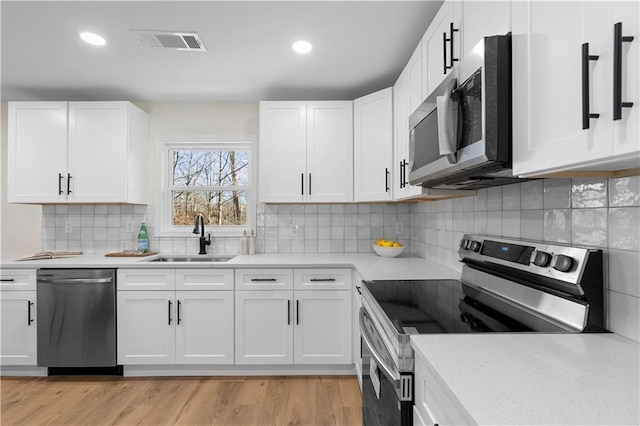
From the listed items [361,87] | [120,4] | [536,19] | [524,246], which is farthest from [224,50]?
[524,246]

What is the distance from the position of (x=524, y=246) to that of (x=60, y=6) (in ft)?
8.26

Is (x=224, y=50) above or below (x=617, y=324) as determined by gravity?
above

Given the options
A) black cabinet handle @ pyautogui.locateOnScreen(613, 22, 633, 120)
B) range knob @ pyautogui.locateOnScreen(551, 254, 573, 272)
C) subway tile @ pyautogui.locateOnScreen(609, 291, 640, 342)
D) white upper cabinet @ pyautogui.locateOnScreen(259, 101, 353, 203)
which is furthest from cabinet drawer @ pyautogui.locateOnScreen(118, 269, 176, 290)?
black cabinet handle @ pyautogui.locateOnScreen(613, 22, 633, 120)

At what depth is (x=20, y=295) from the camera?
2699mm

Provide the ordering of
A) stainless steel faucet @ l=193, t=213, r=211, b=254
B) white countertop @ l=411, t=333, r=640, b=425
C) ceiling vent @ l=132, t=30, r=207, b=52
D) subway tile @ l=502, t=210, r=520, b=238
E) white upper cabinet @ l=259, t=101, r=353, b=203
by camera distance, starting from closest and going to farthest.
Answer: white countertop @ l=411, t=333, r=640, b=425 → subway tile @ l=502, t=210, r=520, b=238 → ceiling vent @ l=132, t=30, r=207, b=52 → white upper cabinet @ l=259, t=101, r=353, b=203 → stainless steel faucet @ l=193, t=213, r=211, b=254

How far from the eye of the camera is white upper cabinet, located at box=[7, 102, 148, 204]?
2.96 m

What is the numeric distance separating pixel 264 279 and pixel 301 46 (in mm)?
1647

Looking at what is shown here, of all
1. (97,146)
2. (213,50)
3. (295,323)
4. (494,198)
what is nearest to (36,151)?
(97,146)

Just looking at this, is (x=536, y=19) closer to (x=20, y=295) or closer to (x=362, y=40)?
(x=362, y=40)

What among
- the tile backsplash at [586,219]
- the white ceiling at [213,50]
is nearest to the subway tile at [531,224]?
the tile backsplash at [586,219]

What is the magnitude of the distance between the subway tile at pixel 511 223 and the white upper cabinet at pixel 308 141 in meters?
1.44

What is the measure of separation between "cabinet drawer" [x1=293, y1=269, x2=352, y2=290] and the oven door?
3.05 ft

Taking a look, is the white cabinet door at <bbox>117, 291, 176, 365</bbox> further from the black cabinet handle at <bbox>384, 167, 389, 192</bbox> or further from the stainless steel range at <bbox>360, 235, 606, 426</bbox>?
the black cabinet handle at <bbox>384, 167, 389, 192</bbox>

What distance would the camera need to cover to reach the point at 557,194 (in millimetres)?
1338
